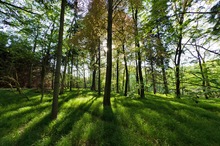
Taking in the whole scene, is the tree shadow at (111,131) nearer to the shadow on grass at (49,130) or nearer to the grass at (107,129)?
the grass at (107,129)

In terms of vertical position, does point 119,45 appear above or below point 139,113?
above

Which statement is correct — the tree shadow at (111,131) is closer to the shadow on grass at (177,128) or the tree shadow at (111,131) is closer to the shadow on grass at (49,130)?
the shadow on grass at (177,128)

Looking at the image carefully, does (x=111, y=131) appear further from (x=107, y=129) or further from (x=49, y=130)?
(x=49, y=130)

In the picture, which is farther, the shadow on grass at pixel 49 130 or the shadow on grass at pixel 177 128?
the shadow on grass at pixel 177 128

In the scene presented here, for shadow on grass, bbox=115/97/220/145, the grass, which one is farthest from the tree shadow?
shadow on grass, bbox=115/97/220/145

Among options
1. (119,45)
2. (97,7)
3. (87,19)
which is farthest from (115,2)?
(119,45)

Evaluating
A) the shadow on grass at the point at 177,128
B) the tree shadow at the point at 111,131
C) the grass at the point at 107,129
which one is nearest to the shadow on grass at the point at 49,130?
the grass at the point at 107,129

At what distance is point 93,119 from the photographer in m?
6.16

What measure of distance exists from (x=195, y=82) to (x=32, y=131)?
536cm

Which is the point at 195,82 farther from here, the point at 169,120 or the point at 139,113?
the point at 139,113

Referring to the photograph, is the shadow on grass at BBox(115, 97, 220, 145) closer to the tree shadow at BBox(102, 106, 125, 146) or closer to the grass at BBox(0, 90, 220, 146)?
the grass at BBox(0, 90, 220, 146)

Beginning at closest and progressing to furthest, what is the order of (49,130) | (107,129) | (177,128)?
(49,130), (107,129), (177,128)

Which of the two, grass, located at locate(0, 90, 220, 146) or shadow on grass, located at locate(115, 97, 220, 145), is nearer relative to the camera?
grass, located at locate(0, 90, 220, 146)

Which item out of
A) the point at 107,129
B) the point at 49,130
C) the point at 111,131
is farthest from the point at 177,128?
the point at 49,130
